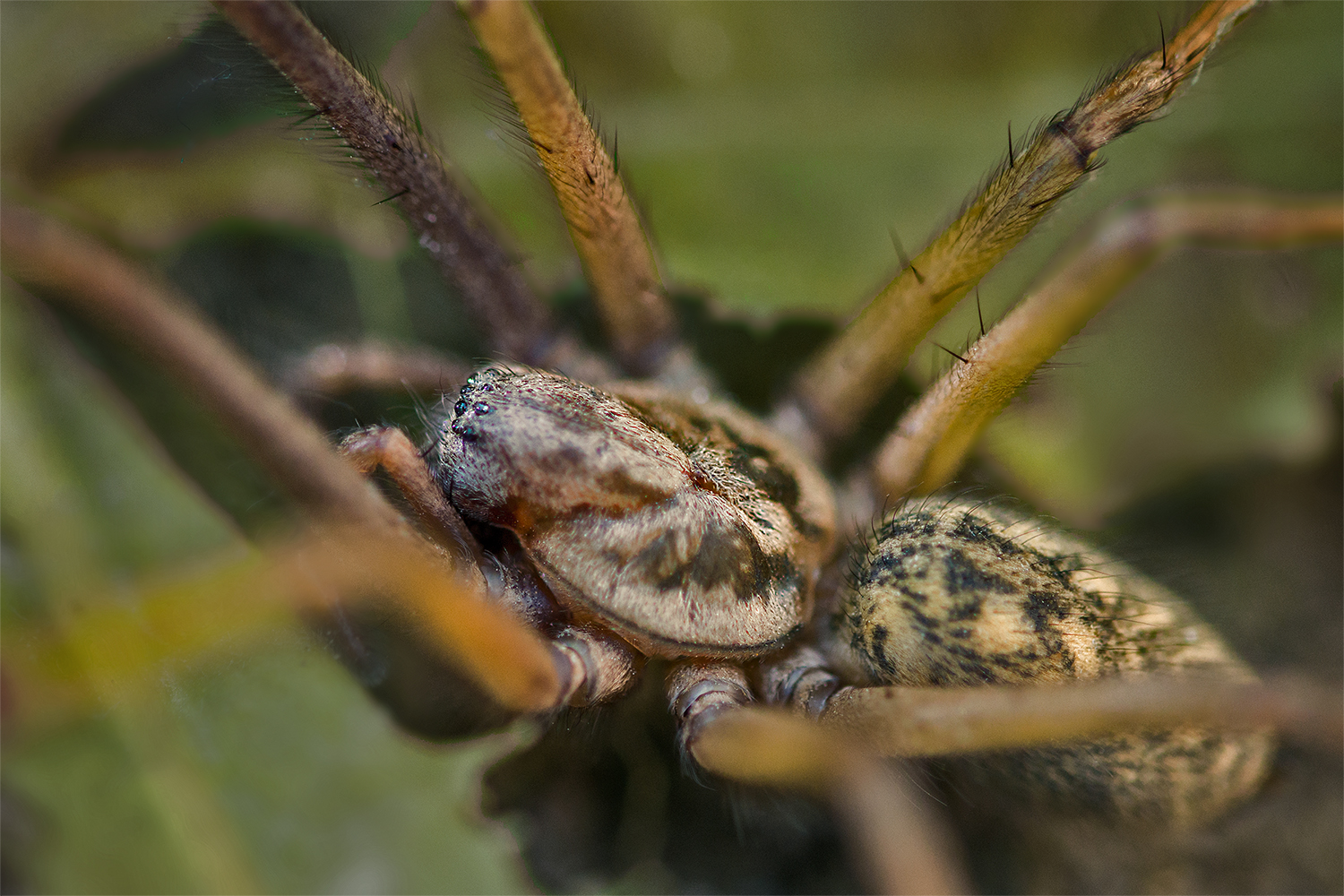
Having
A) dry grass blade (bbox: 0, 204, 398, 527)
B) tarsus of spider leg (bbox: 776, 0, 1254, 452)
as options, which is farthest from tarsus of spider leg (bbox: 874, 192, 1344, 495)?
dry grass blade (bbox: 0, 204, 398, 527)

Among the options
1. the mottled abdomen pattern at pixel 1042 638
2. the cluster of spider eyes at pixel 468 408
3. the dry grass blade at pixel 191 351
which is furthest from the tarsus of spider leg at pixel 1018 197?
the dry grass blade at pixel 191 351

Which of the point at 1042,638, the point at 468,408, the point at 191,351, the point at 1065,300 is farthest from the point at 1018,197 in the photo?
the point at 191,351

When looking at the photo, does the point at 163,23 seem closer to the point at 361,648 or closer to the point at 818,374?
the point at 361,648

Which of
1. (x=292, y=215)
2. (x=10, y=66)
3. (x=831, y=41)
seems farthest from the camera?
(x=831, y=41)

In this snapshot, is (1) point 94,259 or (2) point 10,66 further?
(2) point 10,66

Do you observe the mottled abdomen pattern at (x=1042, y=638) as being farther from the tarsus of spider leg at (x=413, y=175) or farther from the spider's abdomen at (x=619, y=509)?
the tarsus of spider leg at (x=413, y=175)

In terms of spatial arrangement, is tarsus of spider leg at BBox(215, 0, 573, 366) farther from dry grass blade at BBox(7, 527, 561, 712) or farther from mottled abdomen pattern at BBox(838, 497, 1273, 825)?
mottled abdomen pattern at BBox(838, 497, 1273, 825)

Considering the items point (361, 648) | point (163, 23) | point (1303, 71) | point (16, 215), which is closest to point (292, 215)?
point (163, 23)
